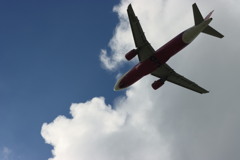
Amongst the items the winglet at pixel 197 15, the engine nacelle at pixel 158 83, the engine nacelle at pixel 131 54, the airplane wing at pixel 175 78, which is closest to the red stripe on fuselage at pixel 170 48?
the winglet at pixel 197 15

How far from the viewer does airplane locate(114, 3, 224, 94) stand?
42.2 m

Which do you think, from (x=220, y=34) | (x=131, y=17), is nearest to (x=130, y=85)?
(x=131, y=17)

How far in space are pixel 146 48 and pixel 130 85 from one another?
20.6 ft

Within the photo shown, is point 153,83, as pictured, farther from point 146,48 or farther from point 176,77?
point 146,48

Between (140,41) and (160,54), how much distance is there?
3.17 meters

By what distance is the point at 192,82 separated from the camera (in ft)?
166

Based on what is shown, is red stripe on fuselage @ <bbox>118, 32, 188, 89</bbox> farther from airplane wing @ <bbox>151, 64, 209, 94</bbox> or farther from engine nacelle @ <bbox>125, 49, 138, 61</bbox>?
airplane wing @ <bbox>151, 64, 209, 94</bbox>

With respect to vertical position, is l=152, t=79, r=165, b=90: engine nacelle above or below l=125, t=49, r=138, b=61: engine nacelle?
below

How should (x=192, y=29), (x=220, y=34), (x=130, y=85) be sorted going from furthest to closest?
(x=130, y=85), (x=220, y=34), (x=192, y=29)

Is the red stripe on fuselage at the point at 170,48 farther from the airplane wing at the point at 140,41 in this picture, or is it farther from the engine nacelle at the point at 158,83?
the engine nacelle at the point at 158,83

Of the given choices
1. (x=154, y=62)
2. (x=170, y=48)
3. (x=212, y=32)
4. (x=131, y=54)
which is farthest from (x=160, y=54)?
(x=212, y=32)

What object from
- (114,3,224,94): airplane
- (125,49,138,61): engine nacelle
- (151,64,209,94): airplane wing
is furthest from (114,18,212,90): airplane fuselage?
(151,64,209,94): airplane wing

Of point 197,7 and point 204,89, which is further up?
point 197,7

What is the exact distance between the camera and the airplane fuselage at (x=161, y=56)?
41.9 meters
